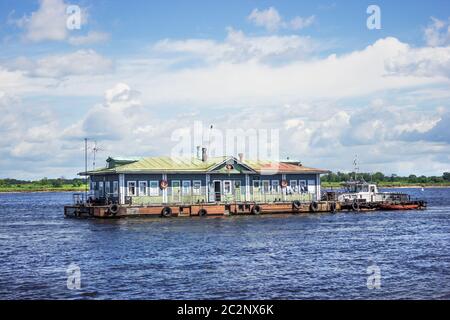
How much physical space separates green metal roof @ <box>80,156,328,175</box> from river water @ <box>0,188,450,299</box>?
617 centimetres

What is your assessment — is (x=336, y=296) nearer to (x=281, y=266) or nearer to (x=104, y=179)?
(x=281, y=266)

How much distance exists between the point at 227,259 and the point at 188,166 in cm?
3115

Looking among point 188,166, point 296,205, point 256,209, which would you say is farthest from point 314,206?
point 188,166

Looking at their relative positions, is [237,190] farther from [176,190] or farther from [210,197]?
[176,190]

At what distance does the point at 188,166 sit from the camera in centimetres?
6525

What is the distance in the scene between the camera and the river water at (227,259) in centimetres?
2617

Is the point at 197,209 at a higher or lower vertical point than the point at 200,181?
lower

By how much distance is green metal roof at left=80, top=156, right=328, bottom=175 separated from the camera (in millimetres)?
62469

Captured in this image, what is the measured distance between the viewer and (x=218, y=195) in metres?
66.0

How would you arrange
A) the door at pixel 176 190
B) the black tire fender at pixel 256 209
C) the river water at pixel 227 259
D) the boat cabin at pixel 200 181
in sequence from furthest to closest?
1. the black tire fender at pixel 256 209
2. the door at pixel 176 190
3. the boat cabin at pixel 200 181
4. the river water at pixel 227 259

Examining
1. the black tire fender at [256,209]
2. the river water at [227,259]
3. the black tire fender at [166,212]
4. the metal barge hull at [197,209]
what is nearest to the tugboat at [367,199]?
the metal barge hull at [197,209]

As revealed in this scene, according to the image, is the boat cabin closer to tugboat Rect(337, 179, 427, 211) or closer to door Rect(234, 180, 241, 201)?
door Rect(234, 180, 241, 201)

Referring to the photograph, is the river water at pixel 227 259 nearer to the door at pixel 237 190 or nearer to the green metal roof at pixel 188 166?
the green metal roof at pixel 188 166

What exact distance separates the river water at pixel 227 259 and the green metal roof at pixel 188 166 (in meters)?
6.17
